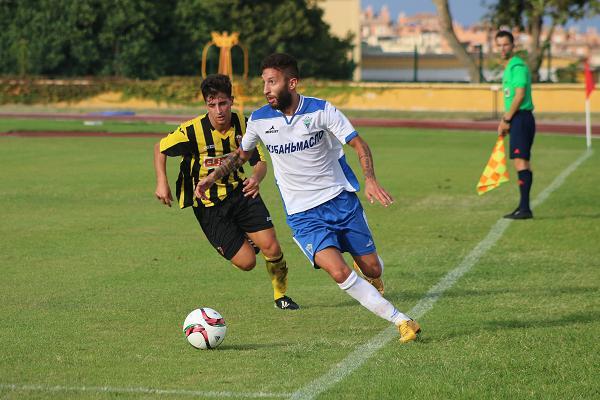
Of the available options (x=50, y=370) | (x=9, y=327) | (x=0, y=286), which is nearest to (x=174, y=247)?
(x=0, y=286)

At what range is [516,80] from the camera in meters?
14.2

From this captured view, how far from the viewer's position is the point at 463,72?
79.2 m

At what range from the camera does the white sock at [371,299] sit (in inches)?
295

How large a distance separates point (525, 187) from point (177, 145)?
6854 mm

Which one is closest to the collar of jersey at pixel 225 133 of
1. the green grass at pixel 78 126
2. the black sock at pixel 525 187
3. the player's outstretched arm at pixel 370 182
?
the player's outstretched arm at pixel 370 182

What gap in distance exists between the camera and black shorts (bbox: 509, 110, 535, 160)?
1447 cm

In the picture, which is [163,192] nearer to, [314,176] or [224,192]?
[224,192]

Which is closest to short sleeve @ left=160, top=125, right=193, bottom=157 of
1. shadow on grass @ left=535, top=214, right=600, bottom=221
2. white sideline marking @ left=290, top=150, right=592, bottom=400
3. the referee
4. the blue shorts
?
the blue shorts

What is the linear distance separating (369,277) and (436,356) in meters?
1.25

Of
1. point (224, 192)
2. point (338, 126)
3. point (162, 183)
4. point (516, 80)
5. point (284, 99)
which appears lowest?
point (224, 192)

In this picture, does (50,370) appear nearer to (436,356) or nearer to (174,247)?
(436,356)

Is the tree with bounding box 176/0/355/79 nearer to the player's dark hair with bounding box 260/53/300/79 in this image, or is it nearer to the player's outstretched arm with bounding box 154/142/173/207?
the player's outstretched arm with bounding box 154/142/173/207

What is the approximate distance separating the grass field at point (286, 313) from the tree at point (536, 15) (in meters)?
32.2

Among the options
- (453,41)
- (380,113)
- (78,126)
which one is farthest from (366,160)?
(453,41)
